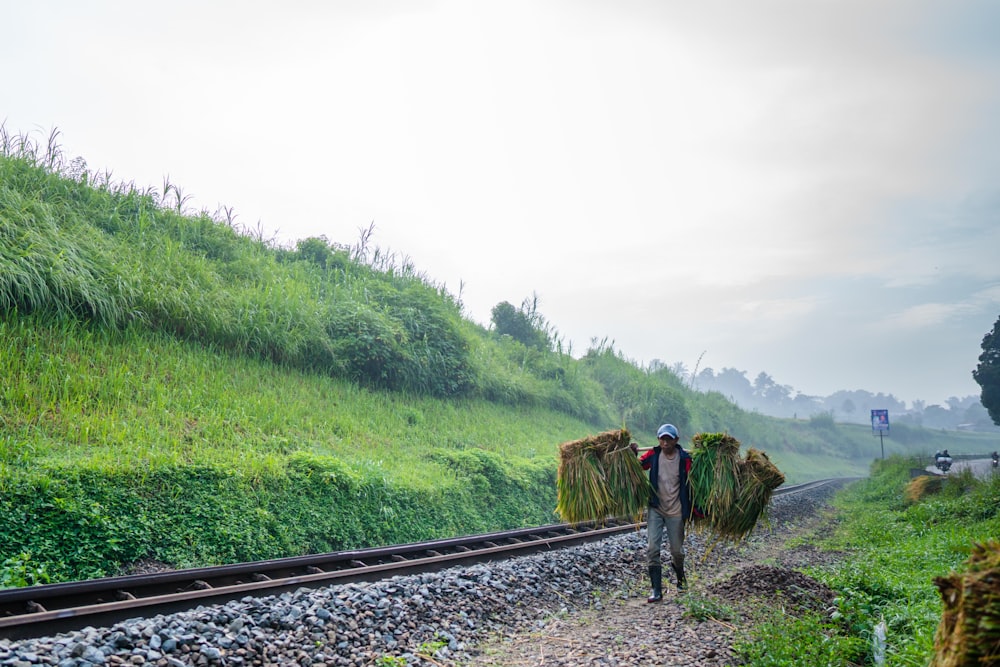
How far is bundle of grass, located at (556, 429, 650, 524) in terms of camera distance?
322 inches

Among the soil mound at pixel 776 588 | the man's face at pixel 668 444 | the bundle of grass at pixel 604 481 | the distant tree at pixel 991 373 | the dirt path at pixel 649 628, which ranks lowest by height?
the dirt path at pixel 649 628

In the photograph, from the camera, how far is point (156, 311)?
1305 centimetres

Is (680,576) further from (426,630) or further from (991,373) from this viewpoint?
(991,373)

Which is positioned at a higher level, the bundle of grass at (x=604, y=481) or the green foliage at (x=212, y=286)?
the green foliage at (x=212, y=286)

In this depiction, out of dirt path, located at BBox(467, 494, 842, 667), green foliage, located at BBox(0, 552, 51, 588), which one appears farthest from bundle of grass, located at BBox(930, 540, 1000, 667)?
green foliage, located at BBox(0, 552, 51, 588)

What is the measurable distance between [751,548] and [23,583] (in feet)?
39.1

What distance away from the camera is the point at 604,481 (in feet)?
26.9

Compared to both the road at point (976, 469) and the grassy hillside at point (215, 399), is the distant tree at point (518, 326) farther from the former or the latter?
the road at point (976, 469)

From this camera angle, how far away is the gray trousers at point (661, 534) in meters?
7.83

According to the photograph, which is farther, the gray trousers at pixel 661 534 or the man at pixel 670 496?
the man at pixel 670 496

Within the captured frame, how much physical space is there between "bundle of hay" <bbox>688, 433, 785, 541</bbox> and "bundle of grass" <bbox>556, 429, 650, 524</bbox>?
717mm

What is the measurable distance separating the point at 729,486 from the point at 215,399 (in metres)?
9.20

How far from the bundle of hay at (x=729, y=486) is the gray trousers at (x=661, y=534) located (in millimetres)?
334

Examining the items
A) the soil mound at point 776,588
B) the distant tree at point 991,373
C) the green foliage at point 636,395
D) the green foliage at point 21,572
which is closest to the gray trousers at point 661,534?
the soil mound at point 776,588
